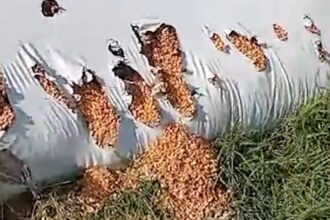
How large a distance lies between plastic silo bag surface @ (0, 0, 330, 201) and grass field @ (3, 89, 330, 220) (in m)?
0.05

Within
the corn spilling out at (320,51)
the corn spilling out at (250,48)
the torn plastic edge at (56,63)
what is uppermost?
the torn plastic edge at (56,63)

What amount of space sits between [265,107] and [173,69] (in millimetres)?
267

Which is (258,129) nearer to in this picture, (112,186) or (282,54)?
(282,54)

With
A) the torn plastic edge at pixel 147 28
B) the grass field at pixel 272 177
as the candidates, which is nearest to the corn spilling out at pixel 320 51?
the grass field at pixel 272 177

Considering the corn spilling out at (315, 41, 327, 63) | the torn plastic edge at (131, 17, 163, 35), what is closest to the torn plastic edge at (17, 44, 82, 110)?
the torn plastic edge at (131, 17, 163, 35)

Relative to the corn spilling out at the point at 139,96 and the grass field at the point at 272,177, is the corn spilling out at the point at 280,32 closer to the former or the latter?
the grass field at the point at 272,177

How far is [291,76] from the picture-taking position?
2066 mm

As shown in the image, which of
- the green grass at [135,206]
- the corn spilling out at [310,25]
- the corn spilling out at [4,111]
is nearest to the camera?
the corn spilling out at [4,111]

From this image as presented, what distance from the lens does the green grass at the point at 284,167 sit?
74.7 inches

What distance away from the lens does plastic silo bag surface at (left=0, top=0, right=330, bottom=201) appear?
1.77m

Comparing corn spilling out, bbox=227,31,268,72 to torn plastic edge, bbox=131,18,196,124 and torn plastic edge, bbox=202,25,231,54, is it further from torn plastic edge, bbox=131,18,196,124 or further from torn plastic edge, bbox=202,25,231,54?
torn plastic edge, bbox=131,18,196,124

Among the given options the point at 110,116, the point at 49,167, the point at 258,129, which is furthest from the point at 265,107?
the point at 49,167

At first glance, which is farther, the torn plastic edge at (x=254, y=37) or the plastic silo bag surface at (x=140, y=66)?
the torn plastic edge at (x=254, y=37)

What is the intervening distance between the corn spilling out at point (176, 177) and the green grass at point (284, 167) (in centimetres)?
5
